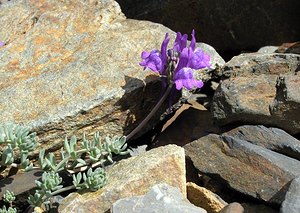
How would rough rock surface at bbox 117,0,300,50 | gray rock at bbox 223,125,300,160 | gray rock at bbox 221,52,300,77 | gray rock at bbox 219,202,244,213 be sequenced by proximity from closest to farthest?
gray rock at bbox 219,202,244,213 → gray rock at bbox 223,125,300,160 → gray rock at bbox 221,52,300,77 → rough rock surface at bbox 117,0,300,50

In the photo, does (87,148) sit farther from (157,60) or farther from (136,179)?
(157,60)

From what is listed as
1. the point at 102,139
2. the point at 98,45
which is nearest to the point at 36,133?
the point at 102,139

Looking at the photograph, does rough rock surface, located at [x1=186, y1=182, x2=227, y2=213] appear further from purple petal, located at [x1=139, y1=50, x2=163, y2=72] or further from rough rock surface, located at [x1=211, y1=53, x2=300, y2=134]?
purple petal, located at [x1=139, y1=50, x2=163, y2=72]

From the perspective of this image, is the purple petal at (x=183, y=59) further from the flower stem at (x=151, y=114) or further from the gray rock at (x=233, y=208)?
the gray rock at (x=233, y=208)

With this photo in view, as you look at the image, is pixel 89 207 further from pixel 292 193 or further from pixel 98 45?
pixel 98 45

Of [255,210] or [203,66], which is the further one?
[203,66]

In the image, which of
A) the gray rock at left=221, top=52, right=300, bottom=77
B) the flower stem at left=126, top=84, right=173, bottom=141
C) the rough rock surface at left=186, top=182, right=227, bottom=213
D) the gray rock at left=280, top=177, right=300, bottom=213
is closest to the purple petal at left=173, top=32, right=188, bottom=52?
the flower stem at left=126, top=84, right=173, bottom=141

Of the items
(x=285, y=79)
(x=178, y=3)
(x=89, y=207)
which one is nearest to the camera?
(x=89, y=207)
